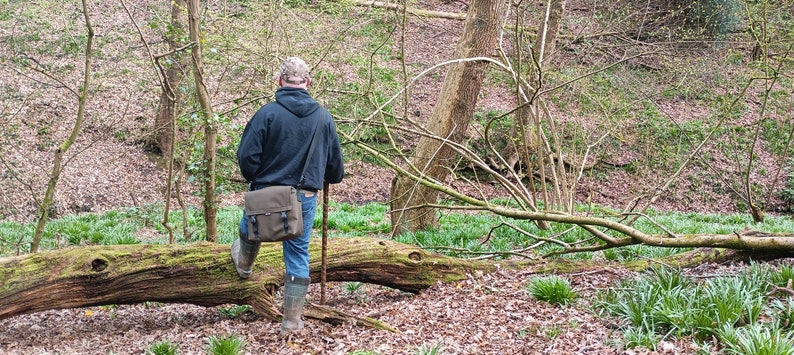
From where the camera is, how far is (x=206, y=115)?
6.09m

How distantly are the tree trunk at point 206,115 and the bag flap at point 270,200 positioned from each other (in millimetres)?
2106

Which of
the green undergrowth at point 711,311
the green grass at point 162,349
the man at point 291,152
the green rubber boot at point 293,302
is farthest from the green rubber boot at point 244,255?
the green undergrowth at point 711,311

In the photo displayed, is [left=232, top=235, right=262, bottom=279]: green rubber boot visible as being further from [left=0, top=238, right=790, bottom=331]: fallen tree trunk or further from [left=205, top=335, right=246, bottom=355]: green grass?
[left=205, top=335, right=246, bottom=355]: green grass

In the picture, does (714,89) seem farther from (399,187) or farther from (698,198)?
(399,187)

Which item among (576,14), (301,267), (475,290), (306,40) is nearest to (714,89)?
(576,14)

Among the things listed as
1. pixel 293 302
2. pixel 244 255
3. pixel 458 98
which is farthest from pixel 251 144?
pixel 458 98

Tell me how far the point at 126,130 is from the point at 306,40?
6753 millimetres

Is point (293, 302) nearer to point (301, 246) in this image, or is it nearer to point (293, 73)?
point (301, 246)

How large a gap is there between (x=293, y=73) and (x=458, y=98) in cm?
426

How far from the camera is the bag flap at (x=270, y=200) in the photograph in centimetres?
411

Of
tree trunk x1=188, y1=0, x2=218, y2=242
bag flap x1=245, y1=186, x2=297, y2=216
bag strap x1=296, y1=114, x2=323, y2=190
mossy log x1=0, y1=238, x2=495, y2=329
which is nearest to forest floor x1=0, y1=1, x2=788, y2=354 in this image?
mossy log x1=0, y1=238, x2=495, y2=329

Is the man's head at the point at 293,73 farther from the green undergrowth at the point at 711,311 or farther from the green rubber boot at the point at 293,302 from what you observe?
the green undergrowth at the point at 711,311

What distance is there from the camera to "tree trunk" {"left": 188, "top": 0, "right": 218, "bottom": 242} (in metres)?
6.07

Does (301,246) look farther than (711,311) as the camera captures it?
Yes
